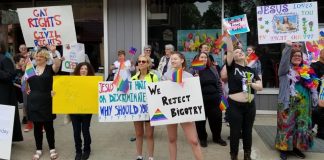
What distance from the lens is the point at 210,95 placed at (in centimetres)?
600

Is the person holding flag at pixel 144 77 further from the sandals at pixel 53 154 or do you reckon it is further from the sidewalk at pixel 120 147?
the sandals at pixel 53 154

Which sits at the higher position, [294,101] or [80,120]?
[294,101]

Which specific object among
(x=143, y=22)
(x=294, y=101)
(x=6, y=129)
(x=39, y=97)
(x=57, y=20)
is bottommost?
(x=6, y=129)

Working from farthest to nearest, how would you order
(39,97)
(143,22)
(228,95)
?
(143,22) → (39,97) → (228,95)

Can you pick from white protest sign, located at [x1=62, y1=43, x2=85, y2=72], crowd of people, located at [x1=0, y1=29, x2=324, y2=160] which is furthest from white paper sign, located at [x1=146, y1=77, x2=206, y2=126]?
white protest sign, located at [x1=62, y1=43, x2=85, y2=72]

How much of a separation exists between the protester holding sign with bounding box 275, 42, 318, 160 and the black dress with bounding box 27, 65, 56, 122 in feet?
11.2

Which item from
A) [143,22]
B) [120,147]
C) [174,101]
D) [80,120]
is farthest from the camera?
[143,22]

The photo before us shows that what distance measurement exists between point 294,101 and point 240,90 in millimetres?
992

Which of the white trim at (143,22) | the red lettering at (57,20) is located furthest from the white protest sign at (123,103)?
the white trim at (143,22)

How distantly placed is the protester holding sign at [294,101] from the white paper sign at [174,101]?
1.54 m

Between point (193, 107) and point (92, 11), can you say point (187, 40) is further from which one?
point (193, 107)

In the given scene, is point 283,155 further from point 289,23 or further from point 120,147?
point 120,147

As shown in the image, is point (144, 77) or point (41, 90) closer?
point (144, 77)

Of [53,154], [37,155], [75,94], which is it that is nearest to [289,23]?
[75,94]
